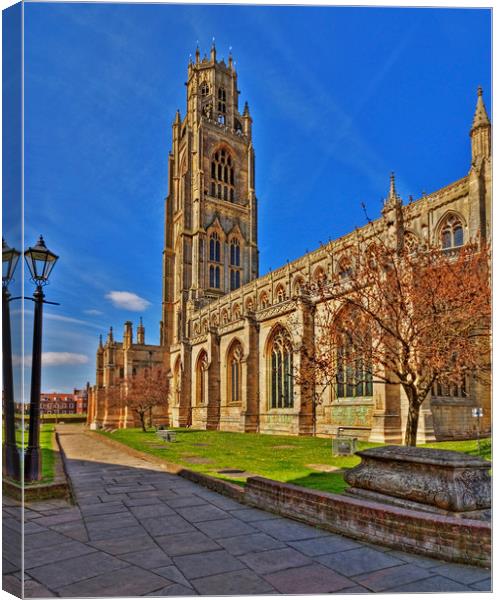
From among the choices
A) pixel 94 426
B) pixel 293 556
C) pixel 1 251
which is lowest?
pixel 94 426

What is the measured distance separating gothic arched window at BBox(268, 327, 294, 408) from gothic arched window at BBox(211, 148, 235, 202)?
33.2 meters

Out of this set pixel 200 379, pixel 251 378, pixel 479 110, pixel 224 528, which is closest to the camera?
pixel 224 528

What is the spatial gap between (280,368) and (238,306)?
20.5 metres

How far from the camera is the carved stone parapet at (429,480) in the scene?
4996mm

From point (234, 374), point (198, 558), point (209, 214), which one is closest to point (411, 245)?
point (198, 558)

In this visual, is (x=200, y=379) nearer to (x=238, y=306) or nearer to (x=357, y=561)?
(x=238, y=306)

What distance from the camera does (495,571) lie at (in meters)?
4.00

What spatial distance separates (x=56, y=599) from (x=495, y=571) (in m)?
3.74

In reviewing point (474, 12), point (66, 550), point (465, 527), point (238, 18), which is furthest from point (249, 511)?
point (474, 12)

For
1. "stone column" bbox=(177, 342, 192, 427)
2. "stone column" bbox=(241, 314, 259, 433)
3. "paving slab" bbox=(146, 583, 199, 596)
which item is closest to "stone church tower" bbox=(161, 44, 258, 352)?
"stone column" bbox=(177, 342, 192, 427)

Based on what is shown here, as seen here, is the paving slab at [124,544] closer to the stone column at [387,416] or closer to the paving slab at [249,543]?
the paving slab at [249,543]

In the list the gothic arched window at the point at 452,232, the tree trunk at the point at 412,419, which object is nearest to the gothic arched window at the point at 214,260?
the gothic arched window at the point at 452,232

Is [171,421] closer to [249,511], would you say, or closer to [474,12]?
[249,511]

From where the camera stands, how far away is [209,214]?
181ft
